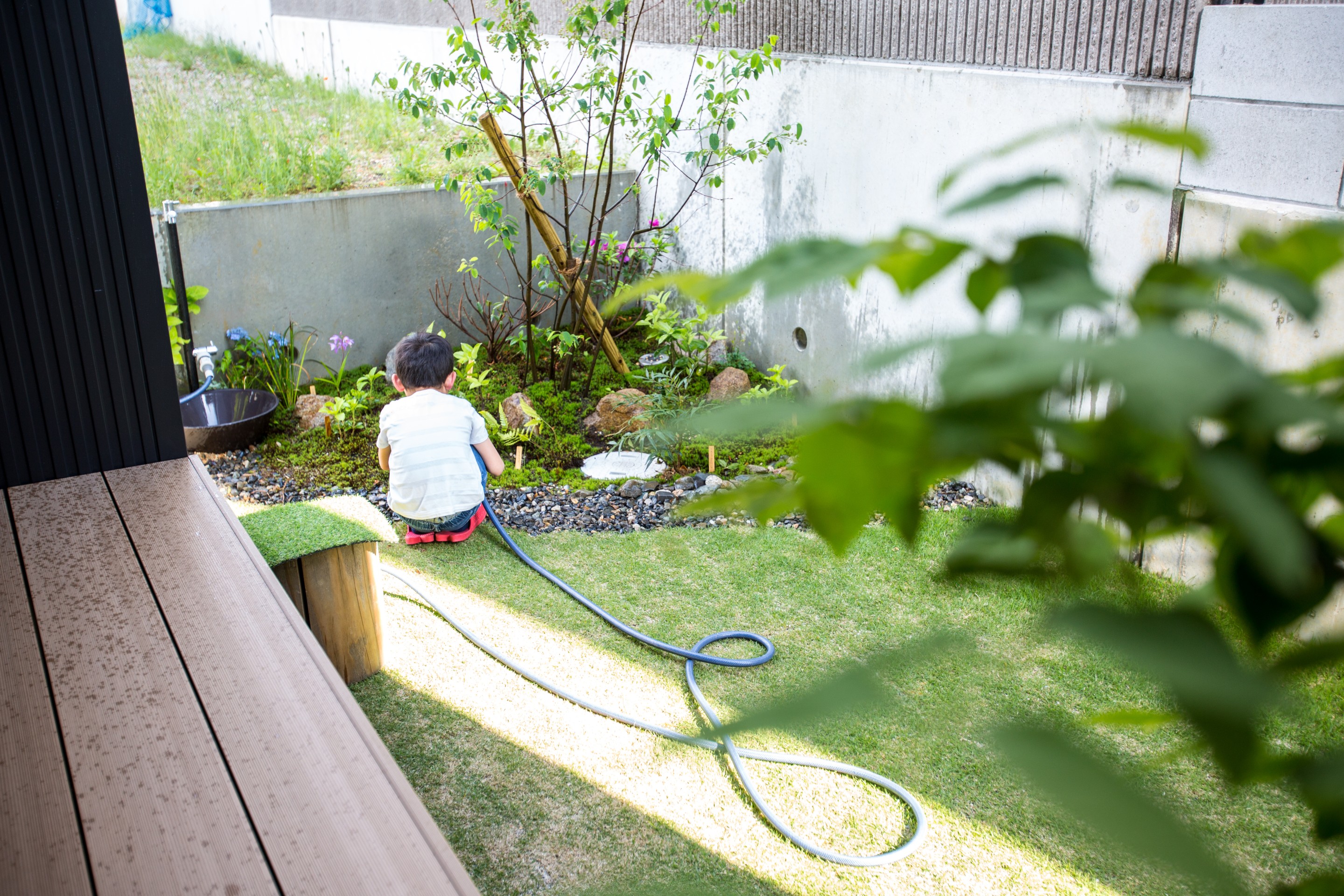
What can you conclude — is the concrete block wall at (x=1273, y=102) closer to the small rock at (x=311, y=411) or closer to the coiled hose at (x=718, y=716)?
the coiled hose at (x=718, y=716)

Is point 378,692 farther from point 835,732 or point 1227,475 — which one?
point 1227,475

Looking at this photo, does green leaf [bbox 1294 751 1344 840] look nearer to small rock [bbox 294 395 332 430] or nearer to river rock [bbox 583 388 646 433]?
river rock [bbox 583 388 646 433]

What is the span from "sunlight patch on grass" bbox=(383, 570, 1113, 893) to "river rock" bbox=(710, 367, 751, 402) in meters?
2.18

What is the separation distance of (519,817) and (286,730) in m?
0.97

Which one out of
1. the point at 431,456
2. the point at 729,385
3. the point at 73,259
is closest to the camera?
the point at 73,259

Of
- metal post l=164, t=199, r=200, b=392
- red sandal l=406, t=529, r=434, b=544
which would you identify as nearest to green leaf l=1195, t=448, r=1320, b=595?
red sandal l=406, t=529, r=434, b=544

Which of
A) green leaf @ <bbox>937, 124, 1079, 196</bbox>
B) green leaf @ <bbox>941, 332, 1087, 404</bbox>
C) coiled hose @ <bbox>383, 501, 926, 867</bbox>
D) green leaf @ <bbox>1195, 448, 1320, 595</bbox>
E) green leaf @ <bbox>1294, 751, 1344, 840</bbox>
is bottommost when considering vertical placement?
coiled hose @ <bbox>383, 501, 926, 867</bbox>

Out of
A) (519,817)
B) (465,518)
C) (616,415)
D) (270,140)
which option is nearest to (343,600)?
(519,817)

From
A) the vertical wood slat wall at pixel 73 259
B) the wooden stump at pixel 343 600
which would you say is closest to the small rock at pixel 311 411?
the vertical wood slat wall at pixel 73 259

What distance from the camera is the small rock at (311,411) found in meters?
5.12

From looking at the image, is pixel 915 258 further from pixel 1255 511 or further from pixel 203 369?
pixel 203 369

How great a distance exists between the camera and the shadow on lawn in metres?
2.27

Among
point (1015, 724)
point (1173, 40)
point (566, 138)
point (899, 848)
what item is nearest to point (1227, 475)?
point (1015, 724)

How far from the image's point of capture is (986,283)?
0.36 metres
